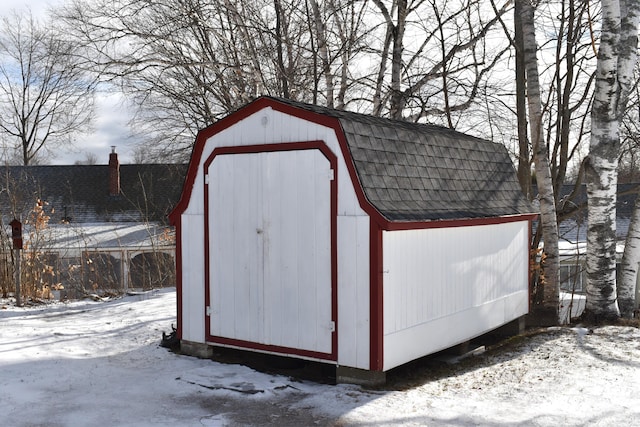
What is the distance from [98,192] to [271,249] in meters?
23.8

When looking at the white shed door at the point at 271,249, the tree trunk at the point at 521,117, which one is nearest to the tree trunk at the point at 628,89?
the tree trunk at the point at 521,117

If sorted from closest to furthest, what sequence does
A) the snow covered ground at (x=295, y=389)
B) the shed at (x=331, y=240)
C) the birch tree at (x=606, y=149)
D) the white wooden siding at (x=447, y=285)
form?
1. the snow covered ground at (x=295, y=389)
2. the shed at (x=331, y=240)
3. the white wooden siding at (x=447, y=285)
4. the birch tree at (x=606, y=149)

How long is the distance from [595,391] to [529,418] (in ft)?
3.97

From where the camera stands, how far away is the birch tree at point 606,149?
31.1 feet

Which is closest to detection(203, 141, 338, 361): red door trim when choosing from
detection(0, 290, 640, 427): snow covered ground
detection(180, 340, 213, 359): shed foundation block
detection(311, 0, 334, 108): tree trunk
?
detection(180, 340, 213, 359): shed foundation block

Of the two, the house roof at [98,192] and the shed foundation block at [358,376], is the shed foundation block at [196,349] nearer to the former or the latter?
the shed foundation block at [358,376]

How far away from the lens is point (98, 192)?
29.1 meters

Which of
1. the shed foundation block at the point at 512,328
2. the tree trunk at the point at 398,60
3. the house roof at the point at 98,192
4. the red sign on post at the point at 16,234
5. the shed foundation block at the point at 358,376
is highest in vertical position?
the tree trunk at the point at 398,60

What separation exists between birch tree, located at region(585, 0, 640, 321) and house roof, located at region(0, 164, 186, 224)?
19.6 meters

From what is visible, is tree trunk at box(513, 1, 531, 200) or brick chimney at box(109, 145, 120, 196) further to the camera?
brick chimney at box(109, 145, 120, 196)

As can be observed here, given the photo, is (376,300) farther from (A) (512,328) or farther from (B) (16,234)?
(B) (16,234)

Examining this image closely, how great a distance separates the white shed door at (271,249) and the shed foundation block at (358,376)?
27cm

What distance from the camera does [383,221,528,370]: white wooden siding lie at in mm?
6621

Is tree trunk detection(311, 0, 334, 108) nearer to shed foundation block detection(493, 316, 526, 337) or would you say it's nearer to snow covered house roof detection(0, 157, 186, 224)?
shed foundation block detection(493, 316, 526, 337)
